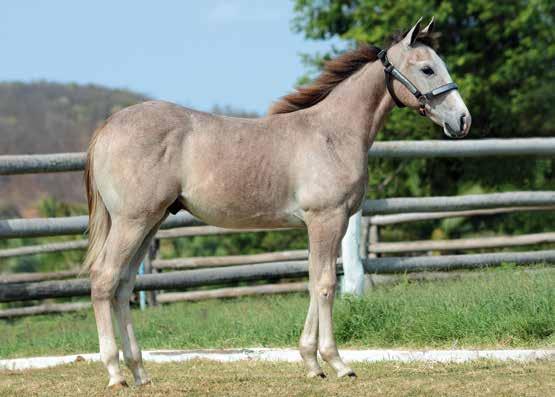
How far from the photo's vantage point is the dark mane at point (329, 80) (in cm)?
682

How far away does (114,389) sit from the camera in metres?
5.89

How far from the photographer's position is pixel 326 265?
247 inches

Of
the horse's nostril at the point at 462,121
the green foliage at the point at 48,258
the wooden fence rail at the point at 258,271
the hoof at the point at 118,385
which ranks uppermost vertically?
the horse's nostril at the point at 462,121

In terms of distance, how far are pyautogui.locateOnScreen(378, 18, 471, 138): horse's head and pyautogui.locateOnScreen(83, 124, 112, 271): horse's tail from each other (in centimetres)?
204

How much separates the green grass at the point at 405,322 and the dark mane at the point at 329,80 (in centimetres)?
200

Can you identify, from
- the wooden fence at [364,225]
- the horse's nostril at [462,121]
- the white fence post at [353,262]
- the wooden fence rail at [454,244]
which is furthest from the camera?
the wooden fence rail at [454,244]

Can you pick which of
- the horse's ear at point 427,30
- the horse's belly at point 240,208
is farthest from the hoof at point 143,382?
the horse's ear at point 427,30

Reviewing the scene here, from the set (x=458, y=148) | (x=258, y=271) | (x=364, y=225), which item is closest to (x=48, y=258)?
(x=364, y=225)

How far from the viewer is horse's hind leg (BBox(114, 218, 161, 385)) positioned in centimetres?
616

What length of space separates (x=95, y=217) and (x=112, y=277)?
1.59 feet

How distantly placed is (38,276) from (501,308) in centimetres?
805

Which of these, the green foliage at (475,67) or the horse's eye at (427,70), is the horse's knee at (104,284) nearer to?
the horse's eye at (427,70)

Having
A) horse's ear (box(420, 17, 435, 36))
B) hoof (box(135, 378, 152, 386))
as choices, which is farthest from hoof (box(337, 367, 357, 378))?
horse's ear (box(420, 17, 435, 36))

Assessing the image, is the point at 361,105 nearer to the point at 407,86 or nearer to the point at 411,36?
the point at 407,86
